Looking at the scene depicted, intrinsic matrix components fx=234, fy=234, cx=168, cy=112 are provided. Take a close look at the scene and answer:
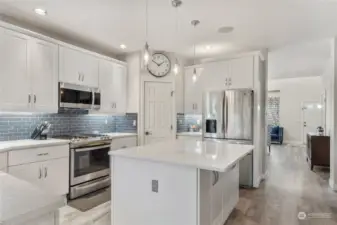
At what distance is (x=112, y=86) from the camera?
4.70 m

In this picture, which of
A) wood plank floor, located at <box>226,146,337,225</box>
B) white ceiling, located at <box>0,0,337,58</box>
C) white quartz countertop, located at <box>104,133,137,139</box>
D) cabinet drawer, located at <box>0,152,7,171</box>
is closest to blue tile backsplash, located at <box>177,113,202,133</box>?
white quartz countertop, located at <box>104,133,137,139</box>

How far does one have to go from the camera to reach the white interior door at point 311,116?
980 centimetres

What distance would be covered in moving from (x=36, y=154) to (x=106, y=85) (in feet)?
6.37

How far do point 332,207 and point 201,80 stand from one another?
305 centimetres

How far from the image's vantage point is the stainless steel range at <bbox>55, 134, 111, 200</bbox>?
11.5 ft

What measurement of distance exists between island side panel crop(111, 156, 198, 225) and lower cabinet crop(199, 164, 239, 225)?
111mm

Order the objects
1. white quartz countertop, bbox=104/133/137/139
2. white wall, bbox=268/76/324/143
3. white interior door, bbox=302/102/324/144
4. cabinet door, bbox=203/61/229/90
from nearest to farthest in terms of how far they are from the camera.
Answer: white quartz countertop, bbox=104/133/137/139 < cabinet door, bbox=203/61/229/90 < white interior door, bbox=302/102/324/144 < white wall, bbox=268/76/324/143

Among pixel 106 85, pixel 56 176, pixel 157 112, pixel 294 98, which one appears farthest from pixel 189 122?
pixel 294 98

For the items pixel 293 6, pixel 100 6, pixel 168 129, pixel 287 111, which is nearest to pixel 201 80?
pixel 168 129

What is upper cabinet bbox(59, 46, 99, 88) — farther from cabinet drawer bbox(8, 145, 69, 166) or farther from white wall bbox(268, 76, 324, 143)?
white wall bbox(268, 76, 324, 143)

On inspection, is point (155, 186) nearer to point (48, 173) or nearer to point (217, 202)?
point (217, 202)

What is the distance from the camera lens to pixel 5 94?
9.56 feet

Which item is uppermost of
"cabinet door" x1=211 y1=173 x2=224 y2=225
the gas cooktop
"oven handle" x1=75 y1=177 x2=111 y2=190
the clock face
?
the clock face

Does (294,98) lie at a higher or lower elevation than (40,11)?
lower
